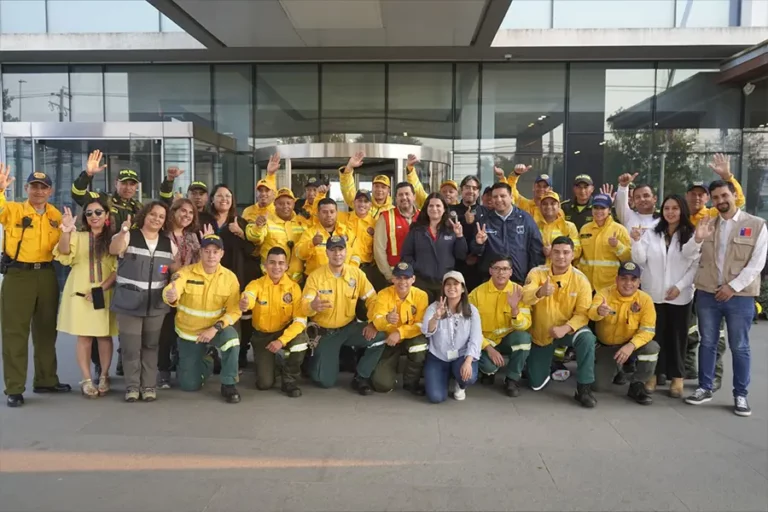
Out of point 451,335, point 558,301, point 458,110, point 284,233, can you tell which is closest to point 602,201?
point 558,301

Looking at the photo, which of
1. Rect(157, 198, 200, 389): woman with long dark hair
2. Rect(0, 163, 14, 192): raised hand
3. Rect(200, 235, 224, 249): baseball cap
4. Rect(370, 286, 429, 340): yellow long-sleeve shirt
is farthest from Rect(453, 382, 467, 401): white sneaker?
Rect(0, 163, 14, 192): raised hand

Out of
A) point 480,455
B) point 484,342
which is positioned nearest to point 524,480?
point 480,455

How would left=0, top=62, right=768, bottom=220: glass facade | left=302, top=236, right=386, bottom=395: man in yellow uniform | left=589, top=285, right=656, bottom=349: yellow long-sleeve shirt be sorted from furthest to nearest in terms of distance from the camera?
left=0, top=62, right=768, bottom=220: glass facade, left=302, top=236, right=386, bottom=395: man in yellow uniform, left=589, top=285, right=656, bottom=349: yellow long-sleeve shirt

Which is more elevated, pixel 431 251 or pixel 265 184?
pixel 265 184

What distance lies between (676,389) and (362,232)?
352 centimetres

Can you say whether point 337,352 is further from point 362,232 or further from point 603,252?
point 603,252

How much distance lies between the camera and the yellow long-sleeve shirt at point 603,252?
5461 mm

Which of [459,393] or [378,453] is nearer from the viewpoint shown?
[378,453]

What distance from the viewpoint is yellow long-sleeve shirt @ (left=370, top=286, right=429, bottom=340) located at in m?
5.20

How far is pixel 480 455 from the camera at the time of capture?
381 cm

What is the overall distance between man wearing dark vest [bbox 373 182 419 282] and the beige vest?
2846 millimetres

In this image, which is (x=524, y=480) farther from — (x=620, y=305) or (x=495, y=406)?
(x=620, y=305)

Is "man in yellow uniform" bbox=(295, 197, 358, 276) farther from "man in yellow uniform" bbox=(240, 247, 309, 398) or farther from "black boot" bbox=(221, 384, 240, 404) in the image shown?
"black boot" bbox=(221, 384, 240, 404)

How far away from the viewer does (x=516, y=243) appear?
18.7 feet
